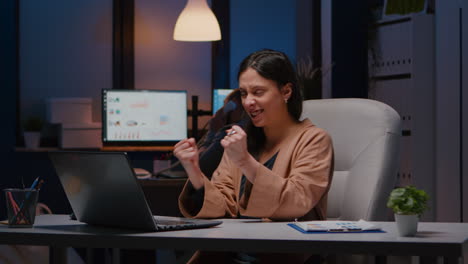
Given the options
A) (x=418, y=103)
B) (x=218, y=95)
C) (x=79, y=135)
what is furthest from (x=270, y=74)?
(x=79, y=135)

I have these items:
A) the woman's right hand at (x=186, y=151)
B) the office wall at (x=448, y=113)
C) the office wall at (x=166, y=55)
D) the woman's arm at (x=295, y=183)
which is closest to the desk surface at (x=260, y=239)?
the woman's arm at (x=295, y=183)

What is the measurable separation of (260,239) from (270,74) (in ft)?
2.64

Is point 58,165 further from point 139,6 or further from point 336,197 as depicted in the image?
point 139,6

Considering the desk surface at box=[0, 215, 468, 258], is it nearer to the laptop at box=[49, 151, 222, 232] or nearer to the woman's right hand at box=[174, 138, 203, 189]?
the laptop at box=[49, 151, 222, 232]

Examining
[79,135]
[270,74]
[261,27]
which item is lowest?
[79,135]

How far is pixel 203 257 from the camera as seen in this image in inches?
79.6

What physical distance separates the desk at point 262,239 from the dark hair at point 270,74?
58 cm

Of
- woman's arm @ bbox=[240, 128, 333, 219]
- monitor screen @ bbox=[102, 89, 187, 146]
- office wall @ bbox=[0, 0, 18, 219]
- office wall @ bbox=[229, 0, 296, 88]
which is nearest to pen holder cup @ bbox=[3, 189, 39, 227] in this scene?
woman's arm @ bbox=[240, 128, 333, 219]

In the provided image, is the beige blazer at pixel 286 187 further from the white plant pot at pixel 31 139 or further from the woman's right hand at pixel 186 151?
the white plant pot at pixel 31 139

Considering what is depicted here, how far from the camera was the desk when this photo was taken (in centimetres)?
147

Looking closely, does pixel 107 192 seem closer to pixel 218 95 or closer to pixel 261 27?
pixel 218 95

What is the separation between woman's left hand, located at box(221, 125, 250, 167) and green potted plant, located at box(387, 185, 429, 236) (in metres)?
0.44

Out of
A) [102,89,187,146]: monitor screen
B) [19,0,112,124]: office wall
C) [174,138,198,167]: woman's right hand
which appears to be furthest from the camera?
[19,0,112,124]: office wall

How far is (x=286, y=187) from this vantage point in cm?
195
